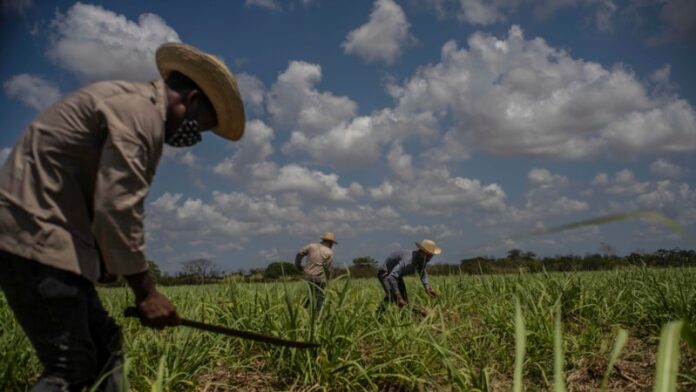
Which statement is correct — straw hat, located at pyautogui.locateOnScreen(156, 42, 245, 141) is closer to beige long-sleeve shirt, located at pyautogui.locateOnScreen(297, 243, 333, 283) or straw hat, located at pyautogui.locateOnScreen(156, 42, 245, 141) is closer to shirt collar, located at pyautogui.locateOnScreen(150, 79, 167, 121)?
shirt collar, located at pyautogui.locateOnScreen(150, 79, 167, 121)

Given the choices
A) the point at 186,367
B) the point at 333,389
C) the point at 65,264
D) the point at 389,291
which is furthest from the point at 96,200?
the point at 389,291

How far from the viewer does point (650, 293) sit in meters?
5.73

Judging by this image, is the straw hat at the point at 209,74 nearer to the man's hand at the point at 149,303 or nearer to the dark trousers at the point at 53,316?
the man's hand at the point at 149,303

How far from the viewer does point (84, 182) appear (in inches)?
87.4

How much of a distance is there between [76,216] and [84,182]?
15cm

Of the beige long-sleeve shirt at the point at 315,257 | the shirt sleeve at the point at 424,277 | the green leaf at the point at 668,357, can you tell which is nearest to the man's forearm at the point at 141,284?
the green leaf at the point at 668,357

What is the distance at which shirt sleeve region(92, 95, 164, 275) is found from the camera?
80.5 inches

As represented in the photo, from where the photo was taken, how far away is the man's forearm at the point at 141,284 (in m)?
2.20

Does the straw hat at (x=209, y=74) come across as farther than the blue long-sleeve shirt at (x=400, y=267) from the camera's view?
No

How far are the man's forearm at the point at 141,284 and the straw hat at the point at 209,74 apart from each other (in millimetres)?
911

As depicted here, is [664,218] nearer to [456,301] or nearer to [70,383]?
[70,383]

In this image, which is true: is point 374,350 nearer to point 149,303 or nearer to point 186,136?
point 149,303

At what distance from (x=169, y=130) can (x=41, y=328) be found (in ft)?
3.28

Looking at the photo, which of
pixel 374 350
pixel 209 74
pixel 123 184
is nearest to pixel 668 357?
pixel 123 184
